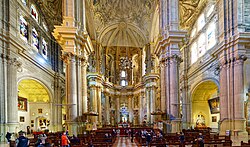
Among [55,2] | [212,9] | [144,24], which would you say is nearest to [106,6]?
[144,24]

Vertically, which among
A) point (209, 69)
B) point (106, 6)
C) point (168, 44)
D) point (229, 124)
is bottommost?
point (229, 124)

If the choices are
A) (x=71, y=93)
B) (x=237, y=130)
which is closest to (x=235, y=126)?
(x=237, y=130)

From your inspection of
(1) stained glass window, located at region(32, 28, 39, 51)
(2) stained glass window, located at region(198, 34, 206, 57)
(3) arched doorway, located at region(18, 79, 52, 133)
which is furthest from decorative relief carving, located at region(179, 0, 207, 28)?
(3) arched doorway, located at region(18, 79, 52, 133)

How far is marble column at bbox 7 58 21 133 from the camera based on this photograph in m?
19.1

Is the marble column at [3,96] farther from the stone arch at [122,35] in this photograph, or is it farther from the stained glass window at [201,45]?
the stone arch at [122,35]

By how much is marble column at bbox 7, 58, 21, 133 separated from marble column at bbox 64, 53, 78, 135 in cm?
480

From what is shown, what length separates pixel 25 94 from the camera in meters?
31.2

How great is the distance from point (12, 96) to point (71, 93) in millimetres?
5362

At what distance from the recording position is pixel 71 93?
18531 mm

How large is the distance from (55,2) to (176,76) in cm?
1946

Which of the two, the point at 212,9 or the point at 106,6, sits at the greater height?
the point at 106,6

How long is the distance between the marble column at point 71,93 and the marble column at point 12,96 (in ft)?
15.8

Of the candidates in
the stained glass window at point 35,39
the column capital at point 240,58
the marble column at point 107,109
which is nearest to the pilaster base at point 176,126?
the column capital at point 240,58

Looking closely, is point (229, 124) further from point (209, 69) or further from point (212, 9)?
point (212, 9)
